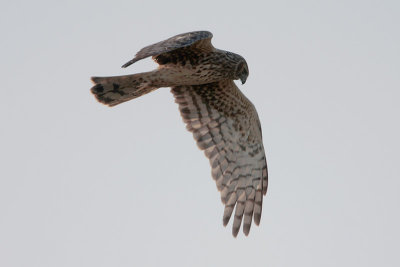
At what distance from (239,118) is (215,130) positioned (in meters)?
0.35

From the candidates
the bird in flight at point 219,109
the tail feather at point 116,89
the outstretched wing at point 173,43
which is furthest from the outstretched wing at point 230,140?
the outstretched wing at point 173,43

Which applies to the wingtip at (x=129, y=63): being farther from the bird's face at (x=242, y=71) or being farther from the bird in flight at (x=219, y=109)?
the bird's face at (x=242, y=71)

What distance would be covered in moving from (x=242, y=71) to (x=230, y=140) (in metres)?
1.16

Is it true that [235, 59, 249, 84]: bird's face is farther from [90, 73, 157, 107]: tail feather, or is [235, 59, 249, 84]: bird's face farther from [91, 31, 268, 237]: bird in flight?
[90, 73, 157, 107]: tail feather

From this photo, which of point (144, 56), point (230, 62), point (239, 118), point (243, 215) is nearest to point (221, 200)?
point (243, 215)

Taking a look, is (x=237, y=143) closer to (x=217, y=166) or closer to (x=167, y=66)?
(x=217, y=166)

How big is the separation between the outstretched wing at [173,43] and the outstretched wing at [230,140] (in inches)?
50.8

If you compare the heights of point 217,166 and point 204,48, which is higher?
point 204,48

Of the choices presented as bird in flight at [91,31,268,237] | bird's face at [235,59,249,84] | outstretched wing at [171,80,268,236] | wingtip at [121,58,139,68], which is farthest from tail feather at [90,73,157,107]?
wingtip at [121,58,139,68]

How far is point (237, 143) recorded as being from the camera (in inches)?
437

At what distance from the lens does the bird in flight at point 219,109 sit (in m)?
9.93

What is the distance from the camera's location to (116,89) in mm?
10023

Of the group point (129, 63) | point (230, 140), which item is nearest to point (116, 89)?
point (129, 63)

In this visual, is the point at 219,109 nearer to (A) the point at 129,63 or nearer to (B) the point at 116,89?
(B) the point at 116,89
